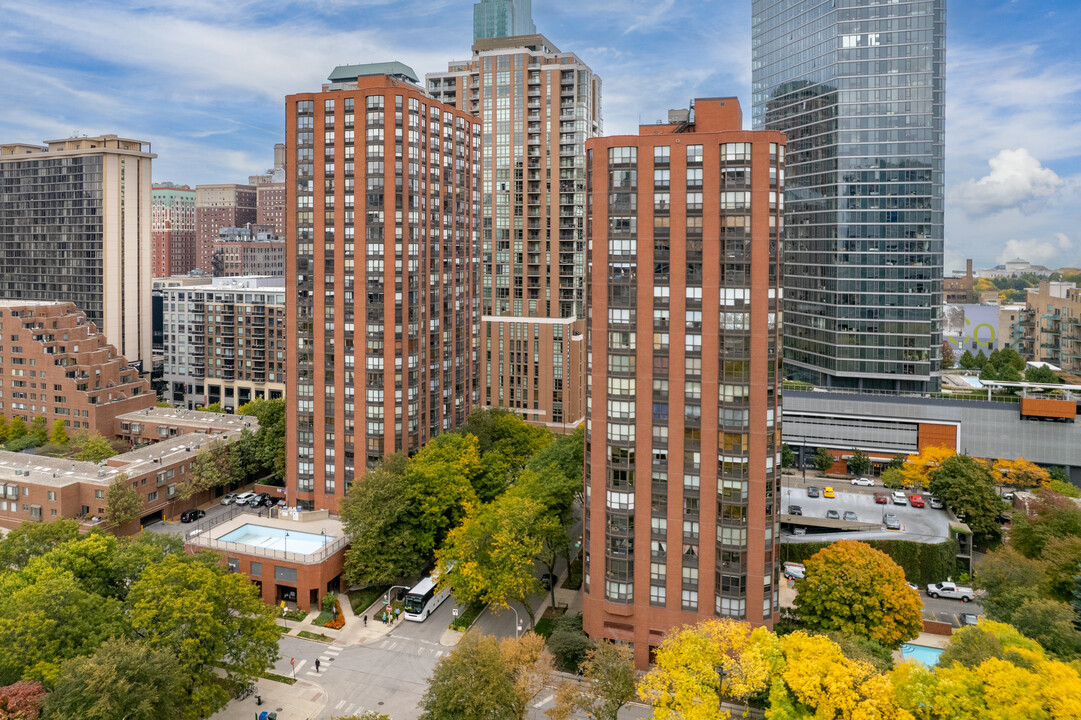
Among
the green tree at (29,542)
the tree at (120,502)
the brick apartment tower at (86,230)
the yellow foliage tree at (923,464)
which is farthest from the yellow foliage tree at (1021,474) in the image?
the brick apartment tower at (86,230)

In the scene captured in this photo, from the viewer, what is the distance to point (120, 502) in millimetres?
83062

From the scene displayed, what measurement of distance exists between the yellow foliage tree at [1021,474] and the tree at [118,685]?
313 ft

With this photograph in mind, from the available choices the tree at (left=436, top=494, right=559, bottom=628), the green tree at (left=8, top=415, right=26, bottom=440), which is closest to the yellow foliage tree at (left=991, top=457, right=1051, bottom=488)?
the tree at (left=436, top=494, right=559, bottom=628)

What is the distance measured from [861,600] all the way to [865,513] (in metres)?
34.1

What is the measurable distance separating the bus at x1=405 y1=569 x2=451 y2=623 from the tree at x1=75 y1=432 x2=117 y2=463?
189 feet

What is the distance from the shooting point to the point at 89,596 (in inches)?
2026

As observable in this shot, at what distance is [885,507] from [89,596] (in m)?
86.7

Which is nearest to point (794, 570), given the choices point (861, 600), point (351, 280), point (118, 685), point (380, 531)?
point (861, 600)

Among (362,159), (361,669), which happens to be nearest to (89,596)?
(361,669)

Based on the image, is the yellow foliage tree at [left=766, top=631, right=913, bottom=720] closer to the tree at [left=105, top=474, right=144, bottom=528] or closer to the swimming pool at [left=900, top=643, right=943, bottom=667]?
the swimming pool at [left=900, top=643, right=943, bottom=667]

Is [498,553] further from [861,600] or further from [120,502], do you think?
[120,502]

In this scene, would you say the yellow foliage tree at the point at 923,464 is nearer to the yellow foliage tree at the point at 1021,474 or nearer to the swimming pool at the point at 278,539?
the yellow foliage tree at the point at 1021,474

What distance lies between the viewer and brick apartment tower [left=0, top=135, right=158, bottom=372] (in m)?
160

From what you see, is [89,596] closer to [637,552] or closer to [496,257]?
[637,552]
